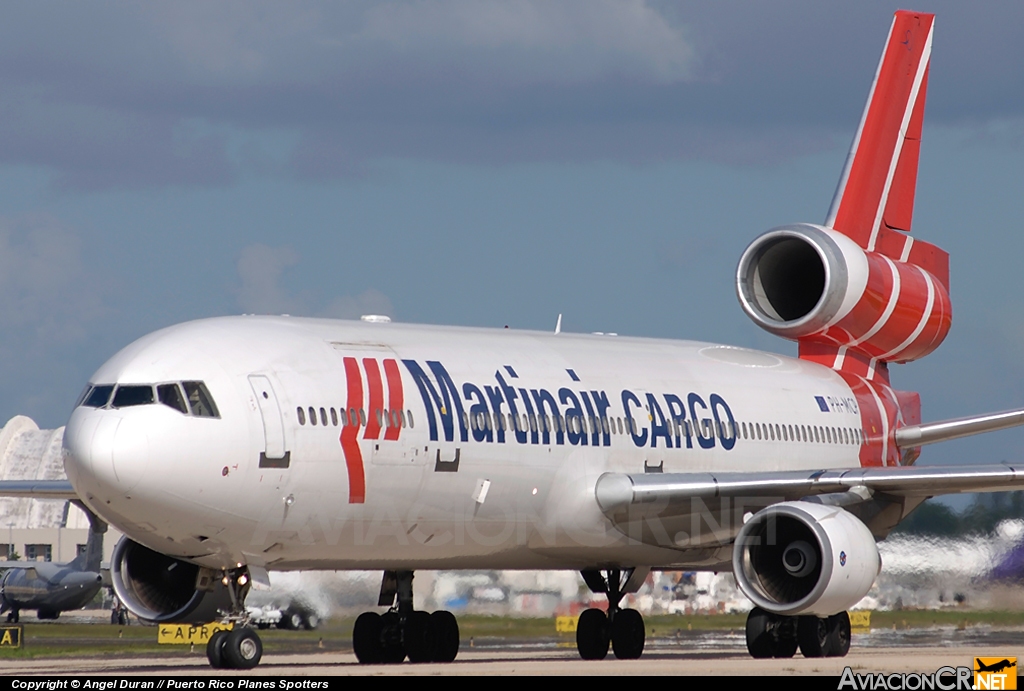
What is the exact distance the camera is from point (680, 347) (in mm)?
27969

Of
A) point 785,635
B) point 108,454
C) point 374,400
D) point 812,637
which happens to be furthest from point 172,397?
point 812,637

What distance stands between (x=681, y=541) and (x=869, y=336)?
22.1 ft

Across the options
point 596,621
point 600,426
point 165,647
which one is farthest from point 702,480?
point 165,647

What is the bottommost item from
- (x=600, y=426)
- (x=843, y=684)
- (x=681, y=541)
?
(x=843, y=684)

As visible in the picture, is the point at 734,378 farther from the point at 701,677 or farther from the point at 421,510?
the point at 701,677

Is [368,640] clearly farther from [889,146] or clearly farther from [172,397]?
[889,146]

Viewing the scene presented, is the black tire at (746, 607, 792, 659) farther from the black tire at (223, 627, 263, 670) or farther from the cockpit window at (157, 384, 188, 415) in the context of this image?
the cockpit window at (157, 384, 188, 415)

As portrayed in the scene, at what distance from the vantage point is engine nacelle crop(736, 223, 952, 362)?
94.5ft

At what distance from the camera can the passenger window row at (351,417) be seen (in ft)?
65.1

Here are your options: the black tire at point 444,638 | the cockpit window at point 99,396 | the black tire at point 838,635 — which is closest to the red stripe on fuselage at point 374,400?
the cockpit window at point 99,396

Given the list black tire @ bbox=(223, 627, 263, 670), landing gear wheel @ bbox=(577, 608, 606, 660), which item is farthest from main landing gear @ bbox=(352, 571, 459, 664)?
black tire @ bbox=(223, 627, 263, 670)

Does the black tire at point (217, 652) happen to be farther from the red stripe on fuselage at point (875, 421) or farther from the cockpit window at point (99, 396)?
the red stripe on fuselage at point (875, 421)

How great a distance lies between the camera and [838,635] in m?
25.1

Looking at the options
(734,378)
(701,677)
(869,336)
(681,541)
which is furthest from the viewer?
(869,336)
